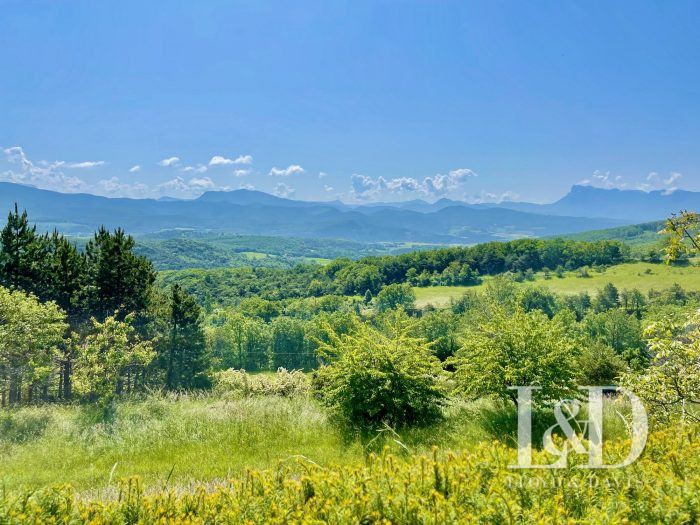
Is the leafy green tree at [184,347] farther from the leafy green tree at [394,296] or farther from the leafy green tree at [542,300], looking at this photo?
the leafy green tree at [542,300]

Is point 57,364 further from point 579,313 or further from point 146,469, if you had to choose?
point 579,313

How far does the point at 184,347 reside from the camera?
39750mm

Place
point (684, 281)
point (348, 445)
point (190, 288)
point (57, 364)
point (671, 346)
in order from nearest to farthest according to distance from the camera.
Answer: point (671, 346)
point (348, 445)
point (57, 364)
point (684, 281)
point (190, 288)

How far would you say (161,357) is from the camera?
3794cm

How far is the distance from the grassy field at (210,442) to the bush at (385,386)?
0.49 metres

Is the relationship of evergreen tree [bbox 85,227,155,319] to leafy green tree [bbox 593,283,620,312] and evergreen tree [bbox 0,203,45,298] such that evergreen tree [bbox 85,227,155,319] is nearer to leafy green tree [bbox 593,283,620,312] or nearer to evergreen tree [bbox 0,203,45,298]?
evergreen tree [bbox 0,203,45,298]

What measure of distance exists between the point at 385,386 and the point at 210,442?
12.2 feet

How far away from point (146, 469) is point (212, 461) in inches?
42.9

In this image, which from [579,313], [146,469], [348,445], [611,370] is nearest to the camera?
[146,469]

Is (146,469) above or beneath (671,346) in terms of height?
beneath

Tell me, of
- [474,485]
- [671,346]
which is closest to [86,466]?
[474,485]

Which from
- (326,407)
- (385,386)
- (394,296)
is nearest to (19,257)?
(326,407)

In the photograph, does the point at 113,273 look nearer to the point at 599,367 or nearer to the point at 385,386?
the point at 385,386

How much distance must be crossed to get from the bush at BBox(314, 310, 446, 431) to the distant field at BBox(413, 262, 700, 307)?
94193 mm
